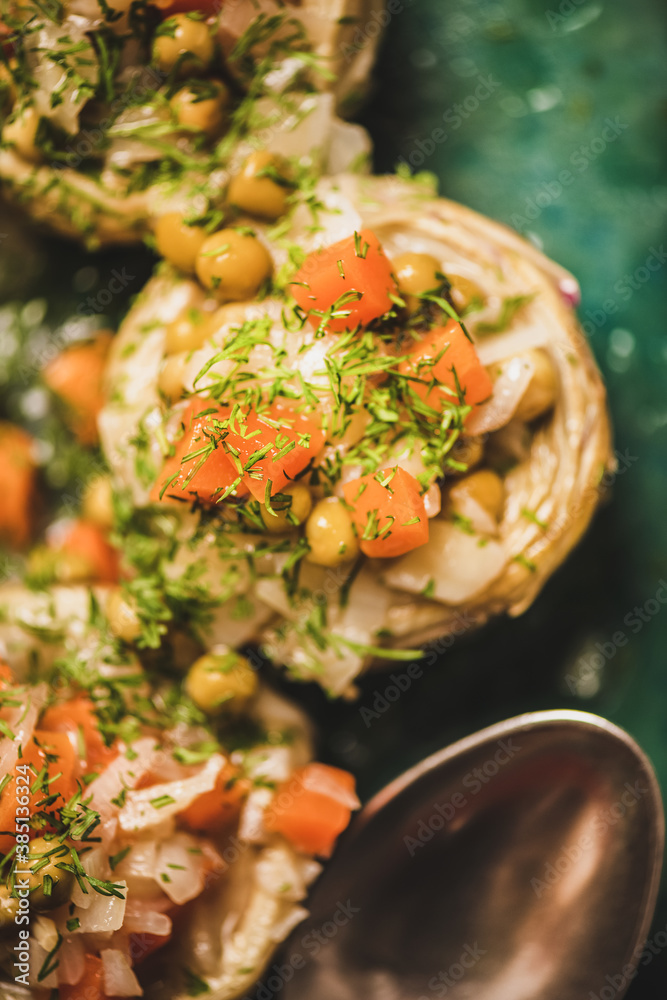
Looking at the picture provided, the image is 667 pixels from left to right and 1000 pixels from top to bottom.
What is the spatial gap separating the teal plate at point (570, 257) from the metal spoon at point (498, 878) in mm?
389

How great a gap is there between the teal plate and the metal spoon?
389 millimetres

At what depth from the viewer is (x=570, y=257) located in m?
3.51

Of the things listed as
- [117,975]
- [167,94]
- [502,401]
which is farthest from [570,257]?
[117,975]

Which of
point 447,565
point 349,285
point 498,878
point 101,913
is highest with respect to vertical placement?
point 349,285

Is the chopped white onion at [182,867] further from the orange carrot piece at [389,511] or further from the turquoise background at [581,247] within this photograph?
the orange carrot piece at [389,511]

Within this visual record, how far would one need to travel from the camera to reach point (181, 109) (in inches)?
121

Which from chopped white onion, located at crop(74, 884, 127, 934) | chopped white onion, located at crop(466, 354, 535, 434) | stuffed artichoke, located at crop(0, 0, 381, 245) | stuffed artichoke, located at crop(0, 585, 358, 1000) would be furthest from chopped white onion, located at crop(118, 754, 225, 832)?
stuffed artichoke, located at crop(0, 0, 381, 245)

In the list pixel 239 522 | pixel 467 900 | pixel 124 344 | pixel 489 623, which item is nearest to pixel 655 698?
pixel 489 623

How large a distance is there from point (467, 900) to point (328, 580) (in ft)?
4.34

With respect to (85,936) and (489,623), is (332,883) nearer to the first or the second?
(85,936)

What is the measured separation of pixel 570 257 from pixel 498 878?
8.27 ft

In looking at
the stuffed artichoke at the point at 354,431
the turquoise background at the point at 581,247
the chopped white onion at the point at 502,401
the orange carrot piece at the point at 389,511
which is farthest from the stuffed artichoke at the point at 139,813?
the chopped white onion at the point at 502,401

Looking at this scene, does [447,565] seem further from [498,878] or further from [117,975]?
[117,975]

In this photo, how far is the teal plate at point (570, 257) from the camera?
3424 millimetres
